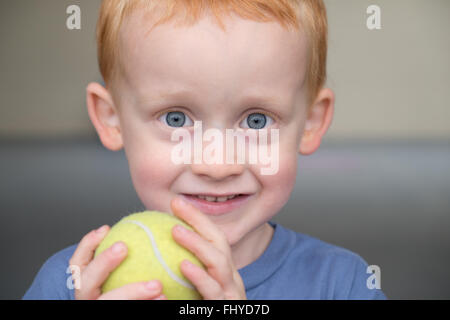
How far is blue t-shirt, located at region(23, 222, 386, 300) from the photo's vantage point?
2.64 ft

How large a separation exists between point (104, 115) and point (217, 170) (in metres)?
0.24

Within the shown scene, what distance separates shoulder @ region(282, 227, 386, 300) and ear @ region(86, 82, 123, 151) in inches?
12.9

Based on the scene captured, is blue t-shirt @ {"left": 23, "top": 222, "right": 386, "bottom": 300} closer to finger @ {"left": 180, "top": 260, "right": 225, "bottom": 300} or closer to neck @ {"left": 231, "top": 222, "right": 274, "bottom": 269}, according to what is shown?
neck @ {"left": 231, "top": 222, "right": 274, "bottom": 269}

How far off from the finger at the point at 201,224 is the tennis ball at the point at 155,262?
27 millimetres

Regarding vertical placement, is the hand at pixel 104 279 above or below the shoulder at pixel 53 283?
above

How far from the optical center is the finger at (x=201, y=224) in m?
0.58

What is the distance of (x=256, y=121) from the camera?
0.69 m

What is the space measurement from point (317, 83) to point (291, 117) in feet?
0.36

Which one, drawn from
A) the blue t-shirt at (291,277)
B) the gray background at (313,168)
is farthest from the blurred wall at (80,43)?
the blue t-shirt at (291,277)
